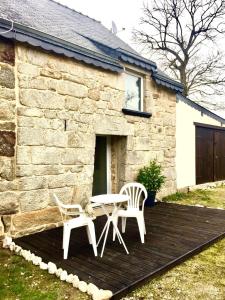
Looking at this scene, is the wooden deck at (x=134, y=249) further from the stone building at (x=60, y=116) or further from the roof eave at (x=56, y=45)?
the roof eave at (x=56, y=45)

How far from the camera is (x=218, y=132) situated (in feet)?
42.6

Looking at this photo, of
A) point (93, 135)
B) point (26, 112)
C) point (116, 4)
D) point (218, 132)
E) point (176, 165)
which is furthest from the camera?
point (116, 4)

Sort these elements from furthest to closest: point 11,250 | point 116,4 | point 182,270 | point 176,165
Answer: point 116,4, point 176,165, point 11,250, point 182,270

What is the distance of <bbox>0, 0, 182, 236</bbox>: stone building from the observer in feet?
15.7

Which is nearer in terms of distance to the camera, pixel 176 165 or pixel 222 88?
pixel 176 165

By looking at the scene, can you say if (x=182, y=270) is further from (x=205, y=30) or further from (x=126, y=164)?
(x=205, y=30)

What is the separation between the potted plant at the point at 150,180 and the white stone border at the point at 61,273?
12.4ft

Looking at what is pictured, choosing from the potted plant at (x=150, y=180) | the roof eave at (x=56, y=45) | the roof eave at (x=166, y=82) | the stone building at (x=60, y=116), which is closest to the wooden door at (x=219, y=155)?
the roof eave at (x=166, y=82)

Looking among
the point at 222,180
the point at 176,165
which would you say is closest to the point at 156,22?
the point at 222,180

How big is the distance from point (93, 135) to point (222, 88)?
1767 centimetres

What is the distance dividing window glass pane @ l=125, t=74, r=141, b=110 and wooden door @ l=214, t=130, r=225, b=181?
244 inches

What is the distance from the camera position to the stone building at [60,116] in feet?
15.7

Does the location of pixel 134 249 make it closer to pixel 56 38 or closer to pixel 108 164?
pixel 108 164

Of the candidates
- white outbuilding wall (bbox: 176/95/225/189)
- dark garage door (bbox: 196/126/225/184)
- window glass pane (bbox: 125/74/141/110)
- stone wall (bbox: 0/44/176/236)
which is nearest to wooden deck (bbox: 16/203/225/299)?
stone wall (bbox: 0/44/176/236)
